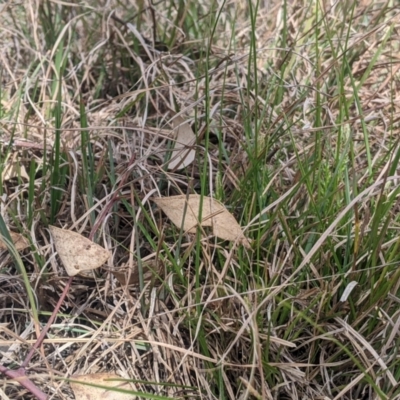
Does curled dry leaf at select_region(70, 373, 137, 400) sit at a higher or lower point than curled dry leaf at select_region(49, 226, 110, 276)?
lower

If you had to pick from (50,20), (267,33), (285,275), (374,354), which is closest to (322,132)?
(285,275)

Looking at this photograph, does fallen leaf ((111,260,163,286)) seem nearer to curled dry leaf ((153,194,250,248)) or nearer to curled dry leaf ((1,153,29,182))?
curled dry leaf ((153,194,250,248))

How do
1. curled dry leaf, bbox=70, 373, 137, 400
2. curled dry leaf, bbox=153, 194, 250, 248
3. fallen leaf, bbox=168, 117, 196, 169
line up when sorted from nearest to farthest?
curled dry leaf, bbox=70, 373, 137, 400 → curled dry leaf, bbox=153, 194, 250, 248 → fallen leaf, bbox=168, 117, 196, 169

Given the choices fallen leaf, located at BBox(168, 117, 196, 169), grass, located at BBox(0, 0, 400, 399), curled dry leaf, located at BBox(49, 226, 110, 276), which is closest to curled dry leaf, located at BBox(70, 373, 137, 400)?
grass, located at BBox(0, 0, 400, 399)

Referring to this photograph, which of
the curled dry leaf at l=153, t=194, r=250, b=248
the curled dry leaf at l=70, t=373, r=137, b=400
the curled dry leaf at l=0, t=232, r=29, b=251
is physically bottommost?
the curled dry leaf at l=70, t=373, r=137, b=400

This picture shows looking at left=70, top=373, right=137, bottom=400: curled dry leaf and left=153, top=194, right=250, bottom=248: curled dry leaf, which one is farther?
left=153, top=194, right=250, bottom=248: curled dry leaf

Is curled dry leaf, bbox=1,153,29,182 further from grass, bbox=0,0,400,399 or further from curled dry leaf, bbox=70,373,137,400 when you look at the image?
curled dry leaf, bbox=70,373,137,400

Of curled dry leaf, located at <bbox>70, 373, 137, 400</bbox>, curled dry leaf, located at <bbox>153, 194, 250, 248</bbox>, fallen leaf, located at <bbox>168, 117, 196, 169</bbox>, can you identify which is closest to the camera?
curled dry leaf, located at <bbox>70, 373, 137, 400</bbox>
